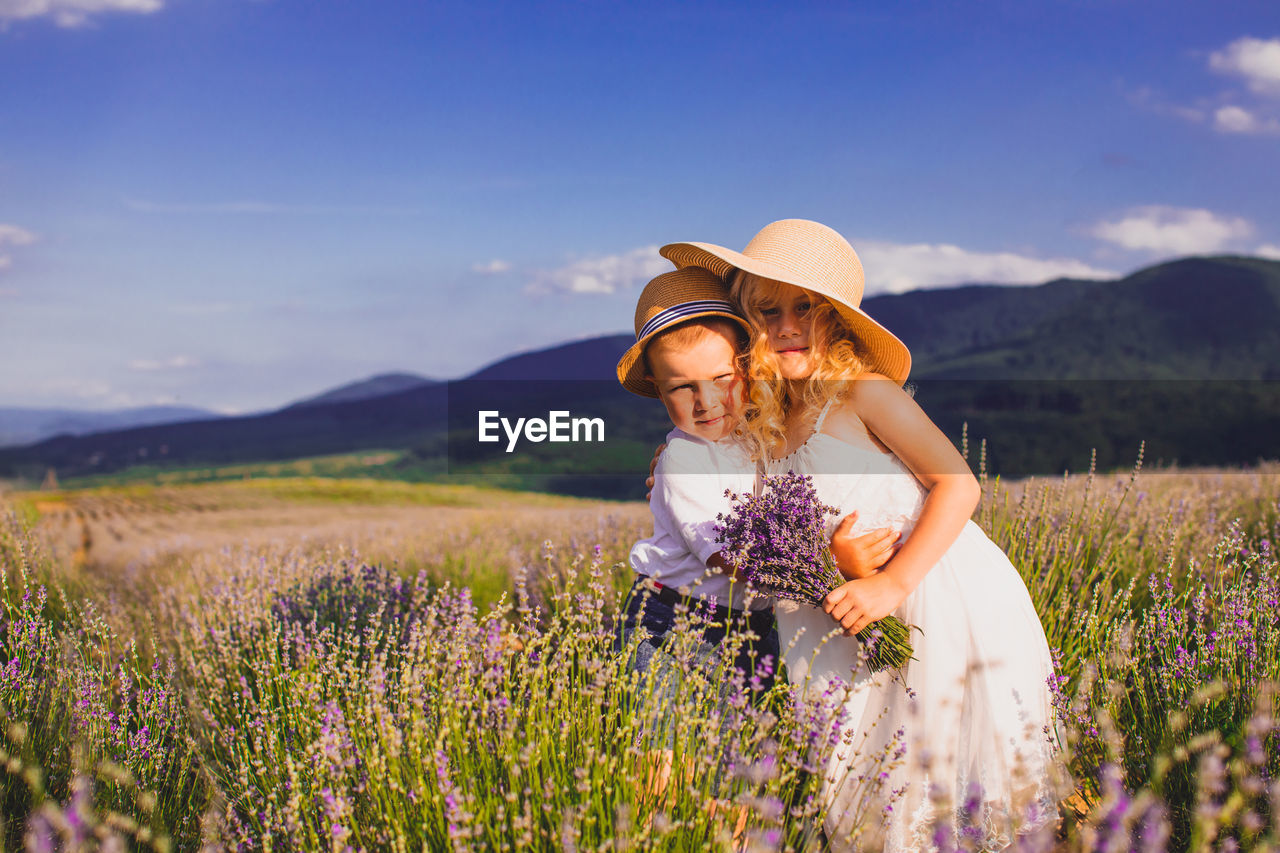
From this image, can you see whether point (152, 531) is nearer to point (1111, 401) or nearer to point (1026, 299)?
point (1111, 401)

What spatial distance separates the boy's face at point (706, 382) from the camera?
2469mm

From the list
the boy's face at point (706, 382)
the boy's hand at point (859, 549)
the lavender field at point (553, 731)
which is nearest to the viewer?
the lavender field at point (553, 731)

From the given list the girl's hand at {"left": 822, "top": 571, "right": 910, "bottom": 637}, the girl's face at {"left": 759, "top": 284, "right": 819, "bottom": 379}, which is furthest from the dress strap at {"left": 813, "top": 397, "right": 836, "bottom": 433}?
the girl's hand at {"left": 822, "top": 571, "right": 910, "bottom": 637}

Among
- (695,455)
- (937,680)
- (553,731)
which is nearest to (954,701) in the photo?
(937,680)

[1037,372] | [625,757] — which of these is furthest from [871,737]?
[1037,372]

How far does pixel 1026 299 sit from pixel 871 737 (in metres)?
129

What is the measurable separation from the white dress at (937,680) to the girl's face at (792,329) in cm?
21

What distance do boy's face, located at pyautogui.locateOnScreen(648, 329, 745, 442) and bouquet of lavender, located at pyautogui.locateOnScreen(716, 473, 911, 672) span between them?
42cm

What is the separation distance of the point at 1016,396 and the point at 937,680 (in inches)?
2853

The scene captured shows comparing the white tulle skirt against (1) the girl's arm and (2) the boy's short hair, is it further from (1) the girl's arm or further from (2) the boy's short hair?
(2) the boy's short hair

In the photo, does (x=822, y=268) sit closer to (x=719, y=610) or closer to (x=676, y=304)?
(x=676, y=304)

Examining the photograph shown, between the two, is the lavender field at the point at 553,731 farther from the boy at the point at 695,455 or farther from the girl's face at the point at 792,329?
the girl's face at the point at 792,329

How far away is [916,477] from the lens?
230 centimetres

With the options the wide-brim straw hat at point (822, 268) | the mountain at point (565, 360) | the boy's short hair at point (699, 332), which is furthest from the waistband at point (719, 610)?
the mountain at point (565, 360)
